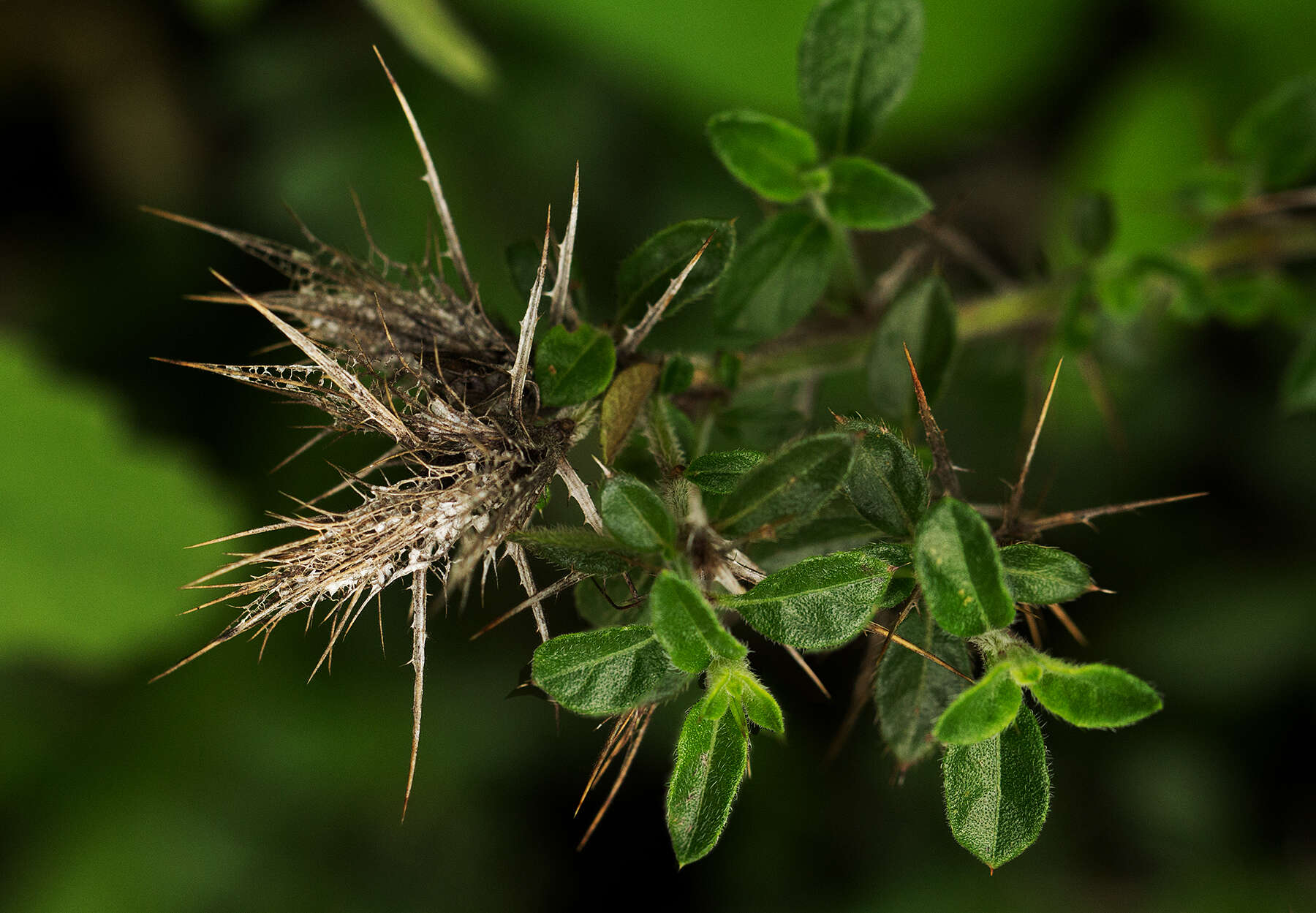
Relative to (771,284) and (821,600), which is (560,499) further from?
(821,600)

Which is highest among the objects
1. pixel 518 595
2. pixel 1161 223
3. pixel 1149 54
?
pixel 1149 54

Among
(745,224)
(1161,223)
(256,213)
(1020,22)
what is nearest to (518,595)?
(745,224)

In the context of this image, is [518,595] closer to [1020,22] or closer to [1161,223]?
[1161,223]

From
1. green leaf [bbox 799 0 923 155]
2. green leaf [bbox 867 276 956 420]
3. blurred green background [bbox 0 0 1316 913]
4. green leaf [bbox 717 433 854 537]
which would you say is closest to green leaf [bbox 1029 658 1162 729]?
green leaf [bbox 717 433 854 537]

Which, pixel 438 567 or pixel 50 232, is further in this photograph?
pixel 50 232

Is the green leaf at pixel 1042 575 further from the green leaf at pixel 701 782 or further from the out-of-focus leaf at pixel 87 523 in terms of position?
the out-of-focus leaf at pixel 87 523

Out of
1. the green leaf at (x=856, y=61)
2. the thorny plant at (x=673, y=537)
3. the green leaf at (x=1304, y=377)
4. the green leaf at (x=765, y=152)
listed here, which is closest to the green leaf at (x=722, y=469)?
the thorny plant at (x=673, y=537)
